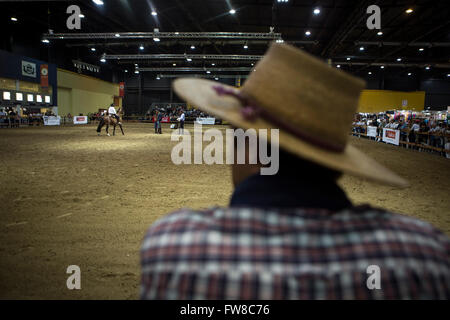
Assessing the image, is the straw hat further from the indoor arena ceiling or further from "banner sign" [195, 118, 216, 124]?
"banner sign" [195, 118, 216, 124]

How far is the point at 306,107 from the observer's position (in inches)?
37.8

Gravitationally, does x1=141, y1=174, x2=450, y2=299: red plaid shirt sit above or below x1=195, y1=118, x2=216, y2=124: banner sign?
below

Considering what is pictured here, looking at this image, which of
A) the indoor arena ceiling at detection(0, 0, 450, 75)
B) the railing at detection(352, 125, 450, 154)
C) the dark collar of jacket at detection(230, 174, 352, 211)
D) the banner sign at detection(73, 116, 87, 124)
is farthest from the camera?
the banner sign at detection(73, 116, 87, 124)

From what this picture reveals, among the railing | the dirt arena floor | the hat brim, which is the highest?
the hat brim

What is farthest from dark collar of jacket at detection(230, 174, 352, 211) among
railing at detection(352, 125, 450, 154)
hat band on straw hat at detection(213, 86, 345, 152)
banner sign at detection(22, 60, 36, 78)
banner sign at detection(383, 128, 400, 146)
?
banner sign at detection(22, 60, 36, 78)

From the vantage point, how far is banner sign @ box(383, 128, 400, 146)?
17.5 metres

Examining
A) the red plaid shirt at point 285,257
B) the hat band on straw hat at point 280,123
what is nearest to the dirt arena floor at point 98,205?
the red plaid shirt at point 285,257

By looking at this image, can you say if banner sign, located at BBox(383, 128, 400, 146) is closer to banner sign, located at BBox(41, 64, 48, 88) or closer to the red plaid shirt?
the red plaid shirt

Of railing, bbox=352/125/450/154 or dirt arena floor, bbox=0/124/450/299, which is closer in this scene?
dirt arena floor, bbox=0/124/450/299

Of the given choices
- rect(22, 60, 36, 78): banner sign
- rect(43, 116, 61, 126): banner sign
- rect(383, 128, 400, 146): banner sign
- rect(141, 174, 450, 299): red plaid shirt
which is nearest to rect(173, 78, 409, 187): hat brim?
rect(141, 174, 450, 299): red plaid shirt

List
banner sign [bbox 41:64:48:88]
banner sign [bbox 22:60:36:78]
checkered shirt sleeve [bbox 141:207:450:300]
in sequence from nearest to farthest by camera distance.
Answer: checkered shirt sleeve [bbox 141:207:450:300]
banner sign [bbox 22:60:36:78]
banner sign [bbox 41:64:48:88]

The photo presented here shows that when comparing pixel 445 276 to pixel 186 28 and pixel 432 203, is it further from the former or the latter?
pixel 186 28
